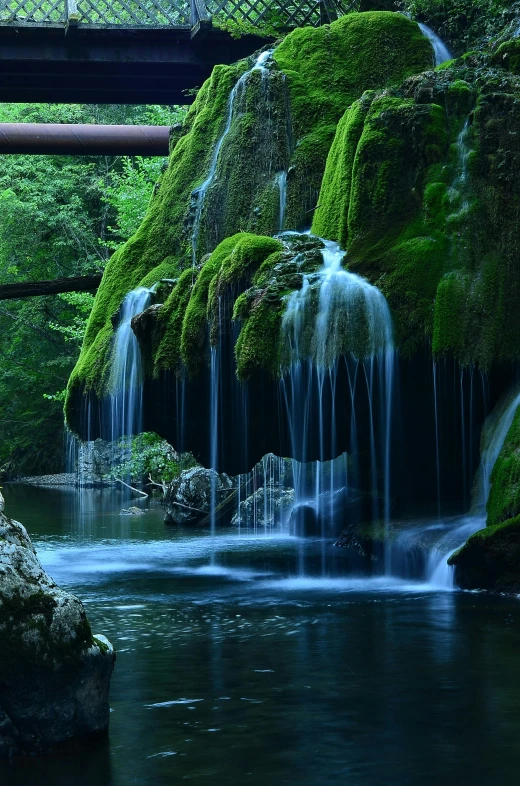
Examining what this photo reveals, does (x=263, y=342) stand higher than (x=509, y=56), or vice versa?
(x=509, y=56)

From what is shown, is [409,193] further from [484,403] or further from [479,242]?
[484,403]

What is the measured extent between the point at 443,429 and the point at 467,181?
123 inches

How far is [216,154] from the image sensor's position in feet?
57.4

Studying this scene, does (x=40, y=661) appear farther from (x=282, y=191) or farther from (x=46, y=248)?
(x=46, y=248)

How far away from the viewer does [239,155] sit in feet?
55.7

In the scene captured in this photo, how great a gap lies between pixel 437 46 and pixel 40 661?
1453 centimetres

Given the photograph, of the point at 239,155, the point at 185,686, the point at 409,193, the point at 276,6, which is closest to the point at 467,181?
the point at 409,193

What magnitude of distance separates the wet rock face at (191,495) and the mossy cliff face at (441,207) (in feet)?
27.3

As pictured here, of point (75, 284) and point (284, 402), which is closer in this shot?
point (284, 402)

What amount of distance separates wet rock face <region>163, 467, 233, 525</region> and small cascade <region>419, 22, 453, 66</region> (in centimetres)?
862

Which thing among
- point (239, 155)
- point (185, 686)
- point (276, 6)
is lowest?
point (185, 686)

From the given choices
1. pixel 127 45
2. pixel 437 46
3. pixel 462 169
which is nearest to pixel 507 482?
pixel 462 169

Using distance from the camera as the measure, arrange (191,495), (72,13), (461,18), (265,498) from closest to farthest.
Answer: (461,18) → (72,13) → (265,498) → (191,495)

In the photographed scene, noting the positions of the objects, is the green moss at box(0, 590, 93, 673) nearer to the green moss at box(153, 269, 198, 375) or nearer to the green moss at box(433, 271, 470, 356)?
the green moss at box(433, 271, 470, 356)
